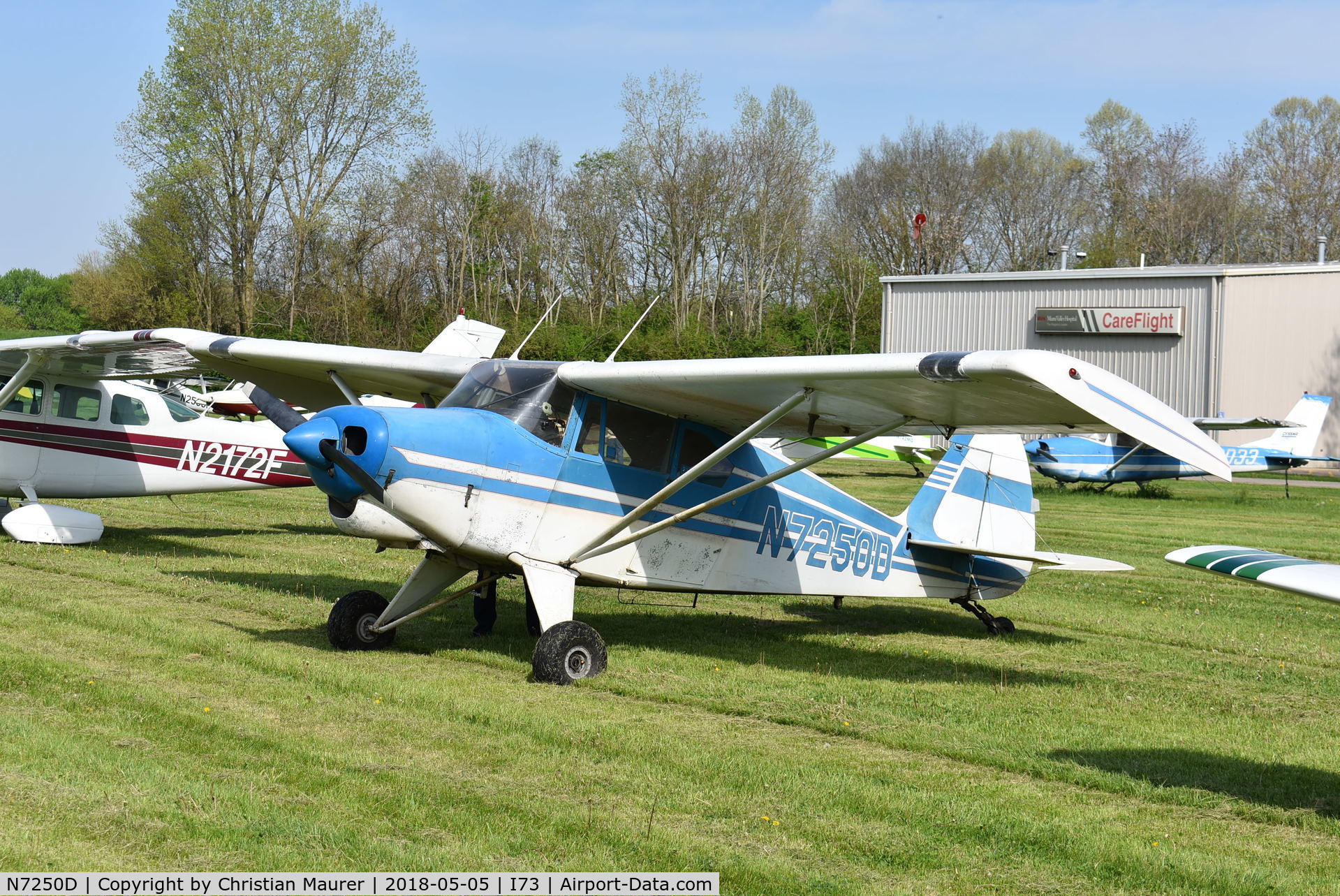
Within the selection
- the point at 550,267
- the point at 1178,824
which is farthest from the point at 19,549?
the point at 550,267

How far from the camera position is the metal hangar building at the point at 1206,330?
1480 inches

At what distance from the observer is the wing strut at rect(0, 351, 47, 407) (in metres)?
13.7

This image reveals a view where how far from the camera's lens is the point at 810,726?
686cm

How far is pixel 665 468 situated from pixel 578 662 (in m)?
1.69

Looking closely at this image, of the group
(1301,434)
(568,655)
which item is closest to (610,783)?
(568,655)

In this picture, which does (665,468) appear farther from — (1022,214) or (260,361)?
(1022,214)

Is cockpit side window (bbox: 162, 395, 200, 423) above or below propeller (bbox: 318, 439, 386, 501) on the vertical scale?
above

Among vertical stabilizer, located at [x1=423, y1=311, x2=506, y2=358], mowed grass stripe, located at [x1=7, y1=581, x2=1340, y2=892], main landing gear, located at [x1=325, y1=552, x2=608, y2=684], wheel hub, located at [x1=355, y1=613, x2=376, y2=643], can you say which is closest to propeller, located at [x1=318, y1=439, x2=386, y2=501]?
main landing gear, located at [x1=325, y1=552, x2=608, y2=684]

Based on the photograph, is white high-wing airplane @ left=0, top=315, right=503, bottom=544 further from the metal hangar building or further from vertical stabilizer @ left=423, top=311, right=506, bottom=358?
the metal hangar building

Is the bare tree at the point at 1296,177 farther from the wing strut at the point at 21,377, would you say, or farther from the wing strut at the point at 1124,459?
the wing strut at the point at 21,377

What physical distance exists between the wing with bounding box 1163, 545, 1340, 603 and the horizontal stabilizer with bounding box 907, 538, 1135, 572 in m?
3.72

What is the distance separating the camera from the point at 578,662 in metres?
7.82

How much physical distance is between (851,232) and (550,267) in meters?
16.8

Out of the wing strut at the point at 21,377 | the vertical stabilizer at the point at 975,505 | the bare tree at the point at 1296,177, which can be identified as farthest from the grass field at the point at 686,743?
the bare tree at the point at 1296,177
